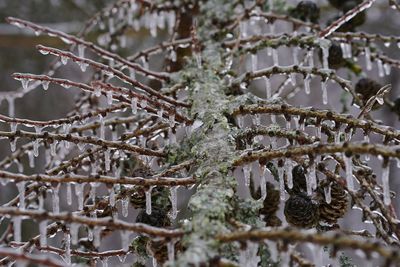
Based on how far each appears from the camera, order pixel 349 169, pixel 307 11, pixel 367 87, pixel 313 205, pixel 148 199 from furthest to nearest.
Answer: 1. pixel 307 11
2. pixel 367 87
3. pixel 313 205
4. pixel 148 199
5. pixel 349 169

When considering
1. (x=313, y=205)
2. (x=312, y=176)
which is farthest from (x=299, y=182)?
(x=312, y=176)

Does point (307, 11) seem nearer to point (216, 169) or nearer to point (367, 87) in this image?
point (367, 87)

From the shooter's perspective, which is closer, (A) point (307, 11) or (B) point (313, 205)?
(B) point (313, 205)

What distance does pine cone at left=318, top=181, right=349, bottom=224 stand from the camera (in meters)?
1.13

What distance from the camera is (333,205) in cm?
114

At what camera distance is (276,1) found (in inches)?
75.8

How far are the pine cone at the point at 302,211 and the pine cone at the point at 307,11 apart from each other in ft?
2.65

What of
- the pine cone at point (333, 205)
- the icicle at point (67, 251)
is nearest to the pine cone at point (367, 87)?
the pine cone at point (333, 205)

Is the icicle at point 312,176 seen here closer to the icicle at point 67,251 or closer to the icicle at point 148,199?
the icicle at point 148,199

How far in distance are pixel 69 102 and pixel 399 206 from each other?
11.2ft

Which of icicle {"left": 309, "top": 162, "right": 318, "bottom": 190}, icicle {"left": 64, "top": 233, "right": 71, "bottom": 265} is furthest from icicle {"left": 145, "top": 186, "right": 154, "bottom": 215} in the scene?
icicle {"left": 309, "top": 162, "right": 318, "bottom": 190}

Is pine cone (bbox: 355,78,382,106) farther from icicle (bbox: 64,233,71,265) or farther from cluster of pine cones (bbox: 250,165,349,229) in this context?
icicle (bbox: 64,233,71,265)

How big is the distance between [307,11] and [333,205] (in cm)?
80

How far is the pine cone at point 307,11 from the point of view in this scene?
1762 mm
